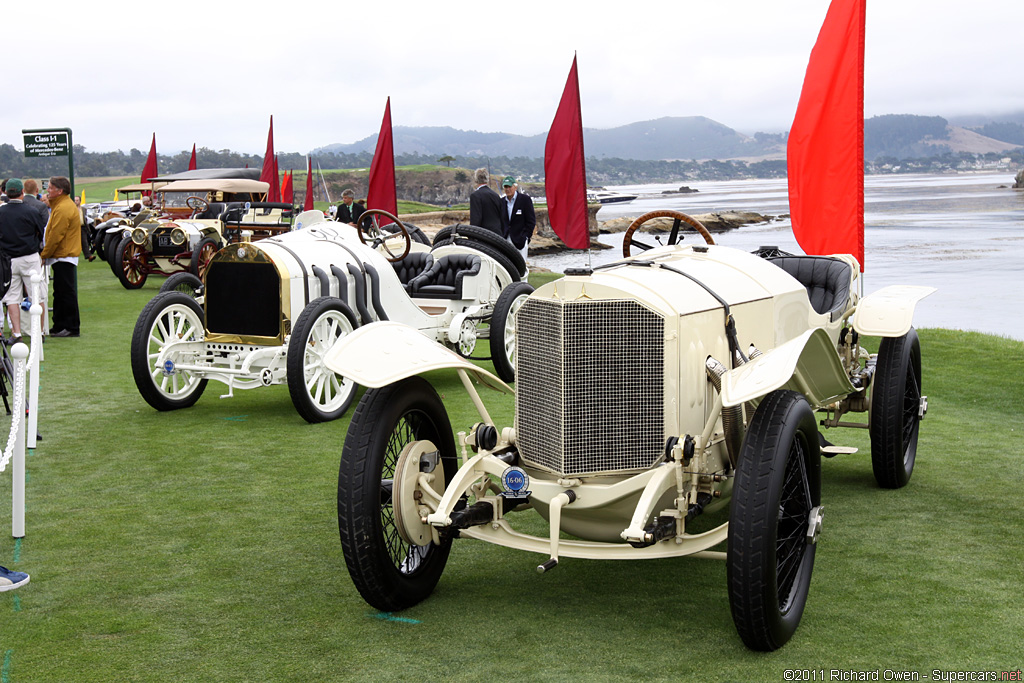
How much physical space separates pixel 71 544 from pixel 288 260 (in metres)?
3.09

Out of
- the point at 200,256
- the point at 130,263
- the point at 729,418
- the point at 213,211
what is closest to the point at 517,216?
the point at 200,256

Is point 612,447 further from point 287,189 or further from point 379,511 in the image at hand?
point 287,189

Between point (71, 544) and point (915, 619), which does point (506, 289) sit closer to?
point (71, 544)

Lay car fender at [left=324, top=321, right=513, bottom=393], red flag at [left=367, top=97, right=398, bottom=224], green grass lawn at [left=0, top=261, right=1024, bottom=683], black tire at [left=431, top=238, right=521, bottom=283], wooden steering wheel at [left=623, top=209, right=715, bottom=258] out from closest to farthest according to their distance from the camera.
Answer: green grass lawn at [left=0, top=261, right=1024, bottom=683], car fender at [left=324, top=321, right=513, bottom=393], wooden steering wheel at [left=623, top=209, right=715, bottom=258], black tire at [left=431, top=238, right=521, bottom=283], red flag at [left=367, top=97, right=398, bottom=224]

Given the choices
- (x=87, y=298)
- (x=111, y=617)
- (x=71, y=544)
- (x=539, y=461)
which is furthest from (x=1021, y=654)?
(x=87, y=298)

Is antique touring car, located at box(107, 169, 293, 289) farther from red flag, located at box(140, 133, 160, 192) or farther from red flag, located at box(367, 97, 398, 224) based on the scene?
red flag, located at box(140, 133, 160, 192)

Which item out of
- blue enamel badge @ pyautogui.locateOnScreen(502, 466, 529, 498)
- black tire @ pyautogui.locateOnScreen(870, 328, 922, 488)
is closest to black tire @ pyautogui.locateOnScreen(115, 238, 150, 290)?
black tire @ pyautogui.locateOnScreen(870, 328, 922, 488)

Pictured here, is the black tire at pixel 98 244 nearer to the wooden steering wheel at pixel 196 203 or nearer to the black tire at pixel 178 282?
the wooden steering wheel at pixel 196 203

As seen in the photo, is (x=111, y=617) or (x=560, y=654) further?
(x=111, y=617)

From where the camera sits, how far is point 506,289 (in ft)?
26.1

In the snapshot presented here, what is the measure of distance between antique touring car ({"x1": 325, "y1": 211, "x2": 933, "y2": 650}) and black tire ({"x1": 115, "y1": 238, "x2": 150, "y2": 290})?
13.0 meters

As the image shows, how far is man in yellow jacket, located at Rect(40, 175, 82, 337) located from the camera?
969 centimetres

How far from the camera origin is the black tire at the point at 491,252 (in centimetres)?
837

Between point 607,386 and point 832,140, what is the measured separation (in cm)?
400
